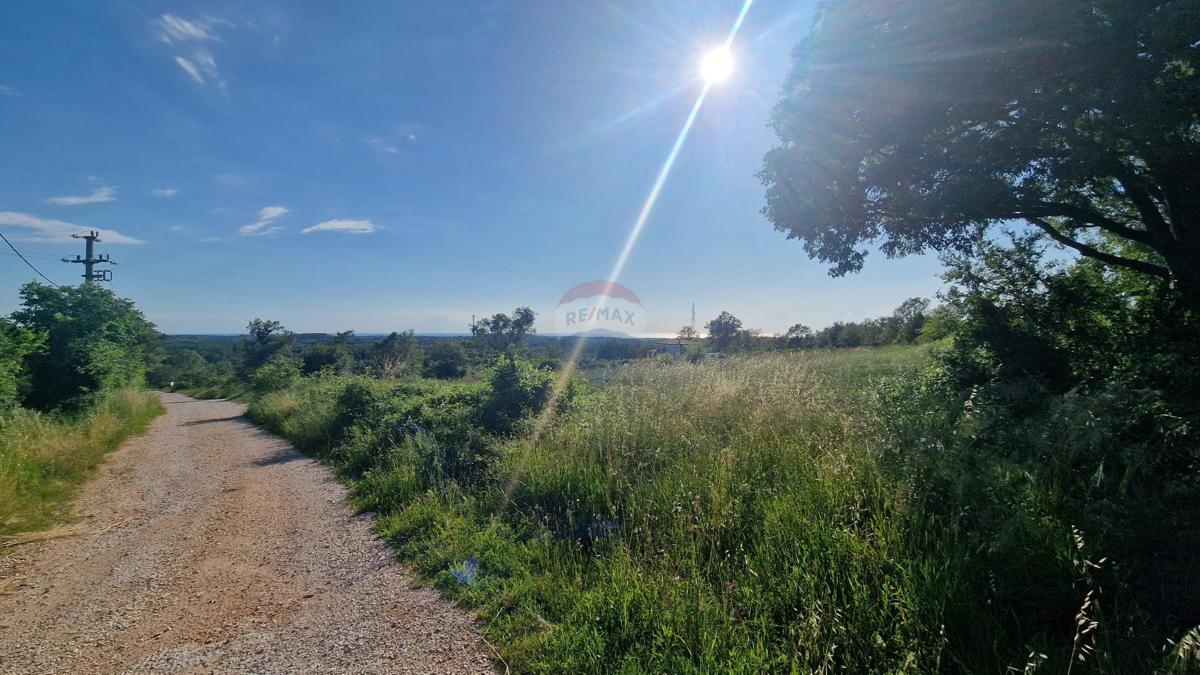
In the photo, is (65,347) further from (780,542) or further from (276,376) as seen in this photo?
(780,542)

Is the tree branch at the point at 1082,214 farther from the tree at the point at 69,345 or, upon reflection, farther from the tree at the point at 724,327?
the tree at the point at 724,327

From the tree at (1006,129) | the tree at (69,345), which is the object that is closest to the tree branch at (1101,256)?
the tree at (1006,129)

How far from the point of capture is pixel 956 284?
5980 mm

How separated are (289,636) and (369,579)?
2.20ft

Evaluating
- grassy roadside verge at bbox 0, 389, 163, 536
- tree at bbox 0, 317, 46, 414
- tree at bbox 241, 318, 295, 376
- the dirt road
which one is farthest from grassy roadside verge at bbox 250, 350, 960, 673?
tree at bbox 241, 318, 295, 376

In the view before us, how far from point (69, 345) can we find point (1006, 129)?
778 inches

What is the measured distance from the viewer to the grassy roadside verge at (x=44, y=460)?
4402 millimetres

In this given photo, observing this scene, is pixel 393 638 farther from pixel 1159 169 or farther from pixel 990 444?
pixel 1159 169

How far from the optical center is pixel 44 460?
19.4 feet

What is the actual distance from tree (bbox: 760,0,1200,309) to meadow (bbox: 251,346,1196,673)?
8.76 feet

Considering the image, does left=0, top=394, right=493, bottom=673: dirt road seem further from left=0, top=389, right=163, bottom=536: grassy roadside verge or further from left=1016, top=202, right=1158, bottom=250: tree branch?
left=1016, top=202, right=1158, bottom=250: tree branch

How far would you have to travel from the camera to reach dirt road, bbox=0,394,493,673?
234 centimetres

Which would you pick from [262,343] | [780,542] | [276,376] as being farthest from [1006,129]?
[262,343]

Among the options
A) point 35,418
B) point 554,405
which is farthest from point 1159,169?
point 35,418
